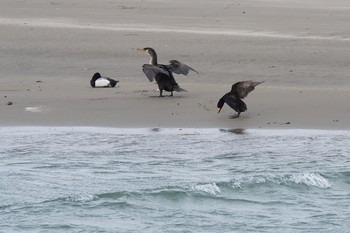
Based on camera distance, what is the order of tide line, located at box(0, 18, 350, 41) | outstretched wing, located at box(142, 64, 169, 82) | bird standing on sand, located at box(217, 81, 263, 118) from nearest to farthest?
bird standing on sand, located at box(217, 81, 263, 118)
outstretched wing, located at box(142, 64, 169, 82)
tide line, located at box(0, 18, 350, 41)

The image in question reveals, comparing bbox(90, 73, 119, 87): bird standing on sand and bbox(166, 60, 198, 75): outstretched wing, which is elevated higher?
bbox(166, 60, 198, 75): outstretched wing

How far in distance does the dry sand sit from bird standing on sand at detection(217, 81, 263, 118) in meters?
0.14

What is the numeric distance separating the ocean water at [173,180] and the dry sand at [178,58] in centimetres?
59

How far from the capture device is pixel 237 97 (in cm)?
1166

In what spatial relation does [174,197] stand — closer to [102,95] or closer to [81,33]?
[102,95]

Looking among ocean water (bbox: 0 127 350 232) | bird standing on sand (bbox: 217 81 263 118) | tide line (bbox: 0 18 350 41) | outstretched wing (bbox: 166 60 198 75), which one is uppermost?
tide line (bbox: 0 18 350 41)

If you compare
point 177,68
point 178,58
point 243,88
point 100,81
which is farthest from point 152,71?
point 178,58

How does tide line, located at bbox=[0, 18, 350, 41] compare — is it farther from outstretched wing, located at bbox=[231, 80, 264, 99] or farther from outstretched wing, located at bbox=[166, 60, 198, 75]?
outstretched wing, located at bbox=[231, 80, 264, 99]

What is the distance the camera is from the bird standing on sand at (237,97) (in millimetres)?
11531

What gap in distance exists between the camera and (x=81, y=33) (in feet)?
57.6

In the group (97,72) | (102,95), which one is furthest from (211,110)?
(97,72)

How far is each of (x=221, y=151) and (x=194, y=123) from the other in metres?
1.23

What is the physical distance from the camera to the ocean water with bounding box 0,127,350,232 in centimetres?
850

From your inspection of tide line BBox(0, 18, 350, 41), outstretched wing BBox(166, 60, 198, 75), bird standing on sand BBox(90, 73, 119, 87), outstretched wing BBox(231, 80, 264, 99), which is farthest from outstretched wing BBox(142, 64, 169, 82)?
tide line BBox(0, 18, 350, 41)
